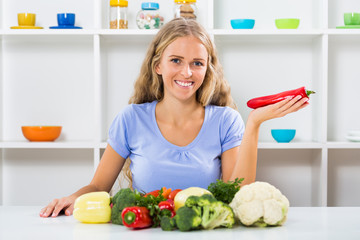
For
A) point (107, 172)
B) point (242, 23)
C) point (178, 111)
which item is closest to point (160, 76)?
point (178, 111)

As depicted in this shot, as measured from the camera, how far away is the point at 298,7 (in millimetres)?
3039

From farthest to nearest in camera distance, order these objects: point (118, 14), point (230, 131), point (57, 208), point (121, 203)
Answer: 1. point (118, 14)
2. point (230, 131)
3. point (57, 208)
4. point (121, 203)

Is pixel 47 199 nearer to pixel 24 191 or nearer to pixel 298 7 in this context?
pixel 24 191

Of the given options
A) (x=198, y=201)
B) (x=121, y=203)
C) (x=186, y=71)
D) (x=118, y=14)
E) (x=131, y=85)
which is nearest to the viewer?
(x=198, y=201)

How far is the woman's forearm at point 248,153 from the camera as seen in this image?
1.88m

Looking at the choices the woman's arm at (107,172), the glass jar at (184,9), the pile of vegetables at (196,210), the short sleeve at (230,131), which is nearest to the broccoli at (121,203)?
the pile of vegetables at (196,210)

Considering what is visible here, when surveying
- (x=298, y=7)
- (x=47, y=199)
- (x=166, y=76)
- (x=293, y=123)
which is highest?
(x=298, y=7)

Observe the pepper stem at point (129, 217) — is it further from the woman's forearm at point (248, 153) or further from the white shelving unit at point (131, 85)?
the white shelving unit at point (131, 85)

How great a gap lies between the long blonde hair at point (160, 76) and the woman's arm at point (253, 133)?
1.24ft

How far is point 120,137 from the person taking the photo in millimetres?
2162

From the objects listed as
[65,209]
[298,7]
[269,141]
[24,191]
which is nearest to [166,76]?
[65,209]

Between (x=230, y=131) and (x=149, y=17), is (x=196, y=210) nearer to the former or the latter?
(x=230, y=131)

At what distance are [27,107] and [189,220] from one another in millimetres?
2153

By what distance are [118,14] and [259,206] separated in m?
1.90
